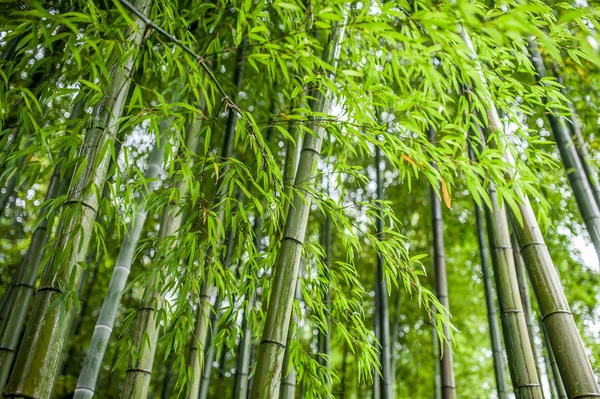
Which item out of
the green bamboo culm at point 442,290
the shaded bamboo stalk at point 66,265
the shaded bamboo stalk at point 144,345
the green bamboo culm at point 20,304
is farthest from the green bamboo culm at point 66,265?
the green bamboo culm at point 442,290

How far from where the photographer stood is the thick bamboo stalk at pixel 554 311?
1.42 m

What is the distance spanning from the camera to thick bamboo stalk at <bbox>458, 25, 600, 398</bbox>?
1.42 meters

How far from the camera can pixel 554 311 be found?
1.55m

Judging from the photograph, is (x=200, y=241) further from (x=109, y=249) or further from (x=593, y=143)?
(x=109, y=249)

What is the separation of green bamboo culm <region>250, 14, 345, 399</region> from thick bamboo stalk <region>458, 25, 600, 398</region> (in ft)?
2.17

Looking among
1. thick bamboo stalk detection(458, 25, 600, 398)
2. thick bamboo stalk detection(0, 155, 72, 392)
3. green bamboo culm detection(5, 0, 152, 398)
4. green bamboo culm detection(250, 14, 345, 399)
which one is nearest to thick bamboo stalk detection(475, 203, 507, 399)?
thick bamboo stalk detection(458, 25, 600, 398)

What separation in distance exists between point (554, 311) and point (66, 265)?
1503mm

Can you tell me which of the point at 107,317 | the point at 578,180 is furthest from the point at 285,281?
the point at 578,180

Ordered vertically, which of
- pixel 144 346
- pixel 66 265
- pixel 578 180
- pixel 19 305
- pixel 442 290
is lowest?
pixel 144 346

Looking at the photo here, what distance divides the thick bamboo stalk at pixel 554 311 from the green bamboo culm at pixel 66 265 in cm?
117

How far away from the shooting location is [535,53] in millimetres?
2531

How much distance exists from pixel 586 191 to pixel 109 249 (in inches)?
174

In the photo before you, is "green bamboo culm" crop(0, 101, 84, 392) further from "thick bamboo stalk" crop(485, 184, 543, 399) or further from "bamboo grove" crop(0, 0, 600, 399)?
"thick bamboo stalk" crop(485, 184, 543, 399)

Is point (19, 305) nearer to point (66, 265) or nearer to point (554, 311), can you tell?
point (66, 265)
